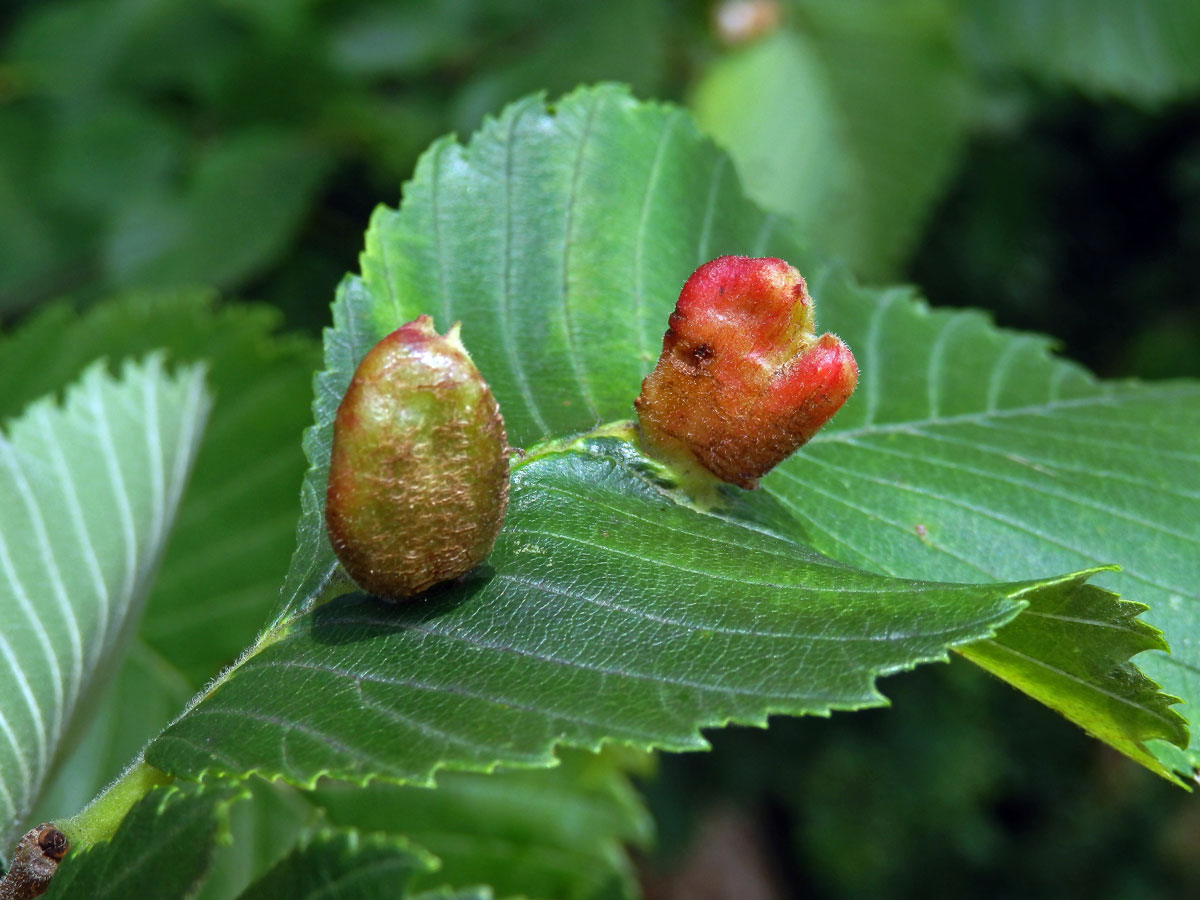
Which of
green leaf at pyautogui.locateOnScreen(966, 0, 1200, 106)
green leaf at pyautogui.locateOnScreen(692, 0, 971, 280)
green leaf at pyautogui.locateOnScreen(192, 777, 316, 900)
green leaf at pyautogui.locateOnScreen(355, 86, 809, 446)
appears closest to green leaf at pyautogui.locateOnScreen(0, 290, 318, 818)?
green leaf at pyautogui.locateOnScreen(192, 777, 316, 900)

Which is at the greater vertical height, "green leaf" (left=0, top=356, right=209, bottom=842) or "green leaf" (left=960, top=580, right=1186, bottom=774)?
"green leaf" (left=0, top=356, right=209, bottom=842)

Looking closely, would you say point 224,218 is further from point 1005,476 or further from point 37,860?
point 37,860

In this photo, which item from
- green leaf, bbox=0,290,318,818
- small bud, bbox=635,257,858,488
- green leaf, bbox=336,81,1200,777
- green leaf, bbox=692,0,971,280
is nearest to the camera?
small bud, bbox=635,257,858,488

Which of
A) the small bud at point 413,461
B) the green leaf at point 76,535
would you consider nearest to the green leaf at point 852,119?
the green leaf at point 76,535

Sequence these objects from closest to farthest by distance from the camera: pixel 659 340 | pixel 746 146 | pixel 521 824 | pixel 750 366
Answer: pixel 750 366
pixel 659 340
pixel 521 824
pixel 746 146

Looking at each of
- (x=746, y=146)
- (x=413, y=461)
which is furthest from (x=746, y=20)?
(x=413, y=461)

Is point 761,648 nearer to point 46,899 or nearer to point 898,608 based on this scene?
point 898,608

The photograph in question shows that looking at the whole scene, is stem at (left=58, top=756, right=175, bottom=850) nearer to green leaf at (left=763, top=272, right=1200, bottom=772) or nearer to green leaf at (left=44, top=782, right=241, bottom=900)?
green leaf at (left=44, top=782, right=241, bottom=900)
